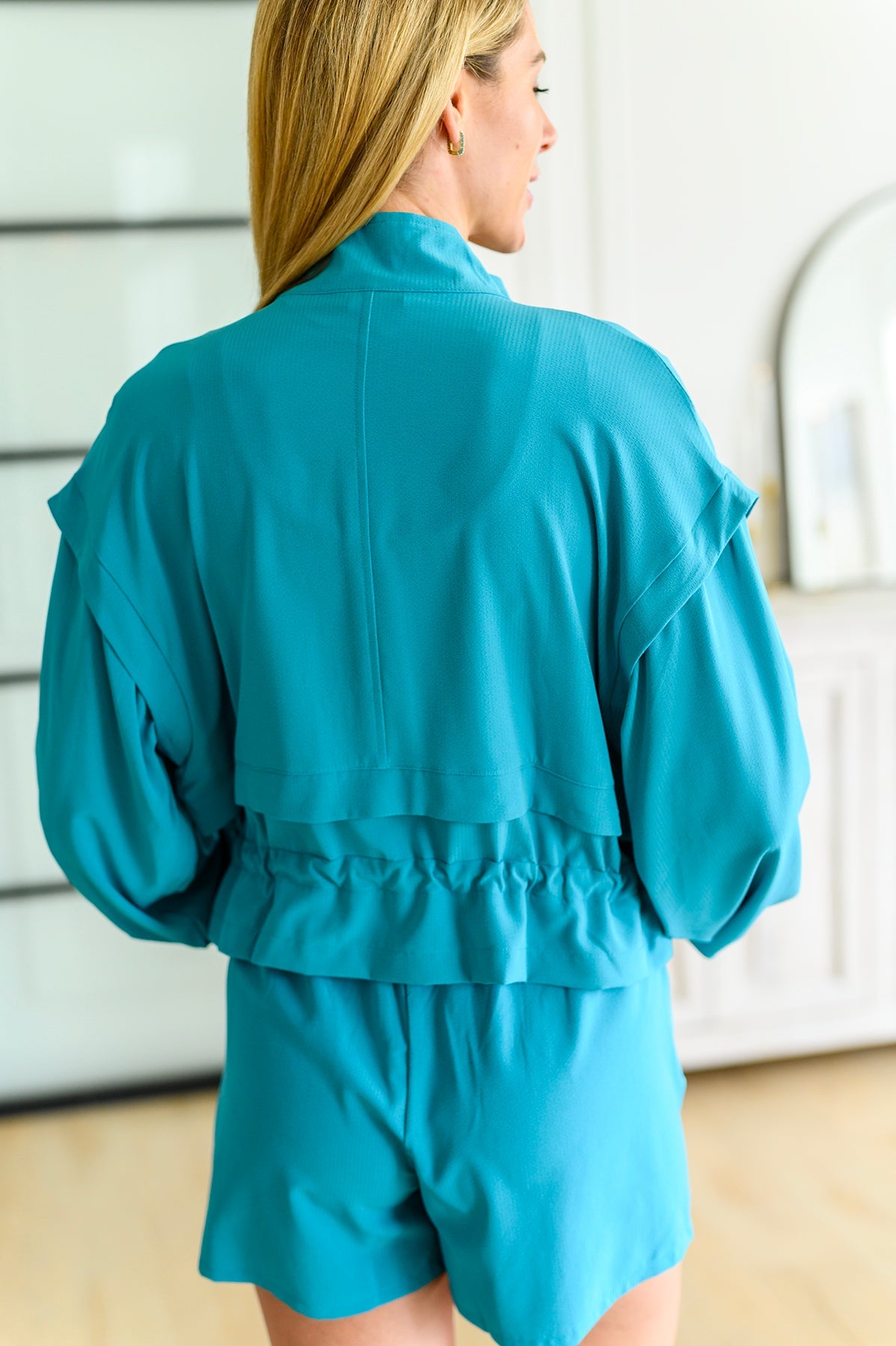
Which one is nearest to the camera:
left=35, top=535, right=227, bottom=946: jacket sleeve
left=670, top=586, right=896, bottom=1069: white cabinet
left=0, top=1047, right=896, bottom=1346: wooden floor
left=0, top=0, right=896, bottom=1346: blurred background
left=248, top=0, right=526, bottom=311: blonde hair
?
left=248, top=0, right=526, bottom=311: blonde hair

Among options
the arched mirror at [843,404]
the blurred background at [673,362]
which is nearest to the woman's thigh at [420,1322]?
the blurred background at [673,362]

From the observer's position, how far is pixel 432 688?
0.73 metres

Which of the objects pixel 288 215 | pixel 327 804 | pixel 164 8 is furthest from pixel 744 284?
pixel 327 804

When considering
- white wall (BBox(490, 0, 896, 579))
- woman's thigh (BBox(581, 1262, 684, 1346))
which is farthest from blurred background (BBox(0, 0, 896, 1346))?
woman's thigh (BBox(581, 1262, 684, 1346))

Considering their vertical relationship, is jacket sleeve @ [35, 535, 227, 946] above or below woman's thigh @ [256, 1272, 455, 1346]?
above

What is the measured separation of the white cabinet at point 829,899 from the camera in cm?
200

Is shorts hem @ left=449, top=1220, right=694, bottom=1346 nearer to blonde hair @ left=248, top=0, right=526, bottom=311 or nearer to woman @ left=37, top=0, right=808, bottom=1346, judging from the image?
woman @ left=37, top=0, right=808, bottom=1346

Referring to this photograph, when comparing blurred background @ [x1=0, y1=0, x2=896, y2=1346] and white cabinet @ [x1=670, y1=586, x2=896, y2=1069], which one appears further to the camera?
white cabinet @ [x1=670, y1=586, x2=896, y2=1069]

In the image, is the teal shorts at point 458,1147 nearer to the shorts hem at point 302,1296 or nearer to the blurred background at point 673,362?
the shorts hem at point 302,1296

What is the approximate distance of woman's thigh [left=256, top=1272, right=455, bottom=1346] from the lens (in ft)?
2.62

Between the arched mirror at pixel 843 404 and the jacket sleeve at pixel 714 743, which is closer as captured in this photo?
the jacket sleeve at pixel 714 743

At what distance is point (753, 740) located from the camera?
74 cm

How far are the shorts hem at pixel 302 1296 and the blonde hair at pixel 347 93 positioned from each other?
26.9 inches

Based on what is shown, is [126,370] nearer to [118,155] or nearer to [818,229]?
[118,155]
